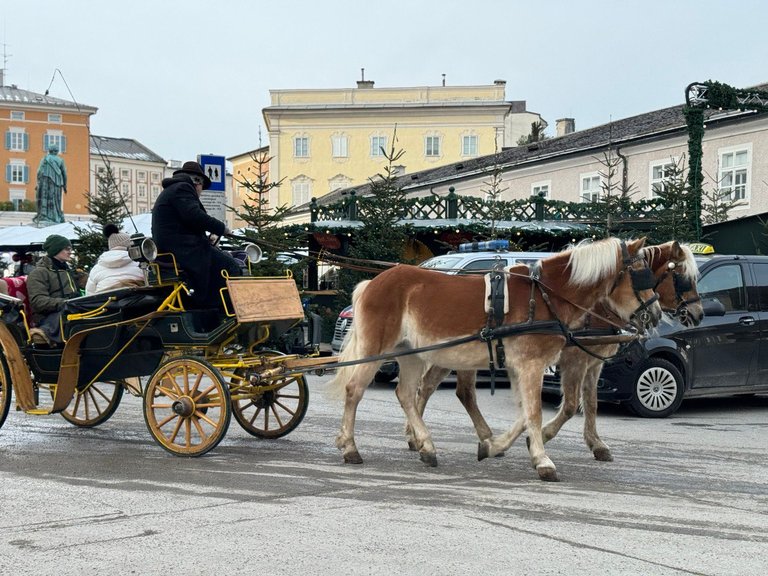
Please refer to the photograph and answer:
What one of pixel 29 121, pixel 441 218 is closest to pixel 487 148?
pixel 29 121

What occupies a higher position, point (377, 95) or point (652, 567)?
point (377, 95)

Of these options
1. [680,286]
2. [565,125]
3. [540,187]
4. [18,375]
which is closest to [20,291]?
[18,375]

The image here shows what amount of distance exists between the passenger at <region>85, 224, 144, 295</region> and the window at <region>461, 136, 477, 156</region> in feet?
233

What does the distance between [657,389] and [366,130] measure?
2740 inches

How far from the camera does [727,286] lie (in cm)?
1257

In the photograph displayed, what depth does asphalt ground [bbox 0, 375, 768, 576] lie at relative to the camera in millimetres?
5293

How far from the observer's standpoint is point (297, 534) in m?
5.80

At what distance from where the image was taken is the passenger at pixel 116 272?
31.2ft

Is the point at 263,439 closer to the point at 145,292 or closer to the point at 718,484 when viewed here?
the point at 145,292

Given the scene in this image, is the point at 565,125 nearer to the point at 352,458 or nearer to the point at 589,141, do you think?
the point at 589,141

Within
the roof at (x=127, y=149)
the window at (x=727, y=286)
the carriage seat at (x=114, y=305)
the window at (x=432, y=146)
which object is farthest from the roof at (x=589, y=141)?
the roof at (x=127, y=149)

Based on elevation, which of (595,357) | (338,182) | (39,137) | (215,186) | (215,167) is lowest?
(595,357)

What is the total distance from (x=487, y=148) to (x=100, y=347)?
2853 inches

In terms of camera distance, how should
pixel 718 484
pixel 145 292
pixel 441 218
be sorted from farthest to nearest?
pixel 441 218 < pixel 145 292 < pixel 718 484
